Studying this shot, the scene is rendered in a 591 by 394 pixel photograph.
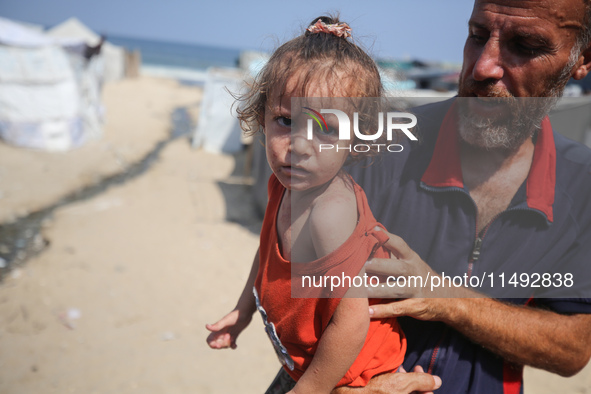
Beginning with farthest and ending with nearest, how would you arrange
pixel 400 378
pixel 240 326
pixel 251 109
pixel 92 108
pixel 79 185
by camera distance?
pixel 92 108, pixel 79 185, pixel 240 326, pixel 251 109, pixel 400 378

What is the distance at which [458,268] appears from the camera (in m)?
1.37

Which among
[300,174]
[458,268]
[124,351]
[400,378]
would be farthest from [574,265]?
[124,351]

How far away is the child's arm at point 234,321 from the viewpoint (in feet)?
5.20

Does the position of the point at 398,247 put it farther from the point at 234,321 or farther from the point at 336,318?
the point at 234,321

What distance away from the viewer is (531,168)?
137 cm

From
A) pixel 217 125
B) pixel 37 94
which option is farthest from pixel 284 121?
pixel 37 94

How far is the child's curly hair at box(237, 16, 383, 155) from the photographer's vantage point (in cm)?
119

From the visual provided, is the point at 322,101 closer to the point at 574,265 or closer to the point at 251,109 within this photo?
the point at 251,109

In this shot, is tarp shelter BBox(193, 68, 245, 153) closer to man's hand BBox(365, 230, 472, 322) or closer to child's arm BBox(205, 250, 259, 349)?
child's arm BBox(205, 250, 259, 349)

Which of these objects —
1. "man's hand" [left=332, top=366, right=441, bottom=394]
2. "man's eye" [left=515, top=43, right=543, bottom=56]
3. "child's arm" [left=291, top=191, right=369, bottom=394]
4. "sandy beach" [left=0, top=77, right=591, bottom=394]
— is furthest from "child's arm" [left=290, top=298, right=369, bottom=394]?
"sandy beach" [left=0, top=77, right=591, bottom=394]

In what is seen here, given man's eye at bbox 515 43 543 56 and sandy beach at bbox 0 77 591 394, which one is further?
sandy beach at bbox 0 77 591 394

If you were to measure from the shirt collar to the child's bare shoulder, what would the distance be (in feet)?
1.07

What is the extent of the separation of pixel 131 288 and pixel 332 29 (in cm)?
410

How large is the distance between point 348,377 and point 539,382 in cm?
338
